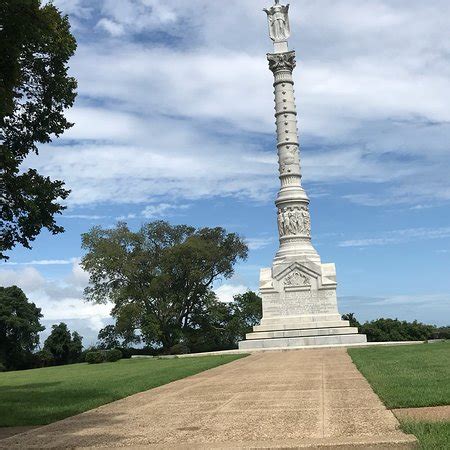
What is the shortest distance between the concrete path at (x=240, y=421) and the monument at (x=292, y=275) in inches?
940

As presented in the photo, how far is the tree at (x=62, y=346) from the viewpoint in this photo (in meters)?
45.9

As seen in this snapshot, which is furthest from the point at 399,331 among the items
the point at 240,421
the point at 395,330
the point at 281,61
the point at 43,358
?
the point at 240,421

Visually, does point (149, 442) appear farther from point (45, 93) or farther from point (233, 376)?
point (233, 376)

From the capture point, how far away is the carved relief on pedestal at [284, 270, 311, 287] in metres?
40.0

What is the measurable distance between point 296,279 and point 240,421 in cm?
3206

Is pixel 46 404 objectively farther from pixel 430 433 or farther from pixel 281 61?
pixel 281 61

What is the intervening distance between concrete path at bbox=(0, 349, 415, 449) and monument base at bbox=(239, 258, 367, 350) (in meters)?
24.9

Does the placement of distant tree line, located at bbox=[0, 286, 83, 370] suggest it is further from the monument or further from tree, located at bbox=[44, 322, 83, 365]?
the monument

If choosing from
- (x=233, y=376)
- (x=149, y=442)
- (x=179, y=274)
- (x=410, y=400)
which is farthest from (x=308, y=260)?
(x=149, y=442)

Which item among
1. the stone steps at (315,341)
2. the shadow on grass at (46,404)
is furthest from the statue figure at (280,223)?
the shadow on grass at (46,404)

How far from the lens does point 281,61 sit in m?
45.0

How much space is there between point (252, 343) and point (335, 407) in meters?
27.8

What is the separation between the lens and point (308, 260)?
40375mm

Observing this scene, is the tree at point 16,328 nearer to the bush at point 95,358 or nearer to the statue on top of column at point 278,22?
the bush at point 95,358
